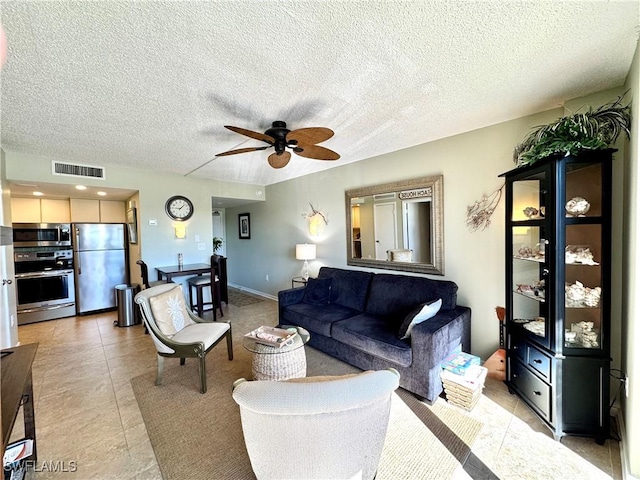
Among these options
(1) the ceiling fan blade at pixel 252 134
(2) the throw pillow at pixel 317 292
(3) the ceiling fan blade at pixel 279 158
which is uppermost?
(1) the ceiling fan blade at pixel 252 134

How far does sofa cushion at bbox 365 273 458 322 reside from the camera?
2881 millimetres

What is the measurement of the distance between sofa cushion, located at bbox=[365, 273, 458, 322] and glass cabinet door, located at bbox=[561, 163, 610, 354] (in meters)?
0.97

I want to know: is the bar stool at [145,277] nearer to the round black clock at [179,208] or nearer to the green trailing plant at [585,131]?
the round black clock at [179,208]

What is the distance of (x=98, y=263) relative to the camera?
5.04 m

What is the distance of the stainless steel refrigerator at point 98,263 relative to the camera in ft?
16.0

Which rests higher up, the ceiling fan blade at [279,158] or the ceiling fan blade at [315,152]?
the ceiling fan blade at [315,152]

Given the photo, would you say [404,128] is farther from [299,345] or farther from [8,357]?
[8,357]

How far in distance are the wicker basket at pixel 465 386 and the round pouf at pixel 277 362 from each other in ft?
4.09

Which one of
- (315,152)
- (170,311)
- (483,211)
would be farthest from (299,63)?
(170,311)

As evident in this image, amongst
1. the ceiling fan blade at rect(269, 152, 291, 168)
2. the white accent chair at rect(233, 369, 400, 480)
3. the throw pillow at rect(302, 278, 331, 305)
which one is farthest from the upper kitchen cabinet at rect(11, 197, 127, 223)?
the white accent chair at rect(233, 369, 400, 480)

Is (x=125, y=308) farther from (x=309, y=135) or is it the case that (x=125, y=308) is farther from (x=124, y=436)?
(x=309, y=135)

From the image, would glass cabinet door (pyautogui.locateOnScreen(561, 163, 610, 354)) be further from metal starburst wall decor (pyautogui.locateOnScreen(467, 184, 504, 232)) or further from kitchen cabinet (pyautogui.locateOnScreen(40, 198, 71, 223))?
kitchen cabinet (pyautogui.locateOnScreen(40, 198, 71, 223))

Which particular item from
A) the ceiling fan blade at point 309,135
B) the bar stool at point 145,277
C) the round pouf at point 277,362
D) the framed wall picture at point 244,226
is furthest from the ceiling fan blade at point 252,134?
the framed wall picture at point 244,226

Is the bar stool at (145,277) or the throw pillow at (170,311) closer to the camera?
the throw pillow at (170,311)
